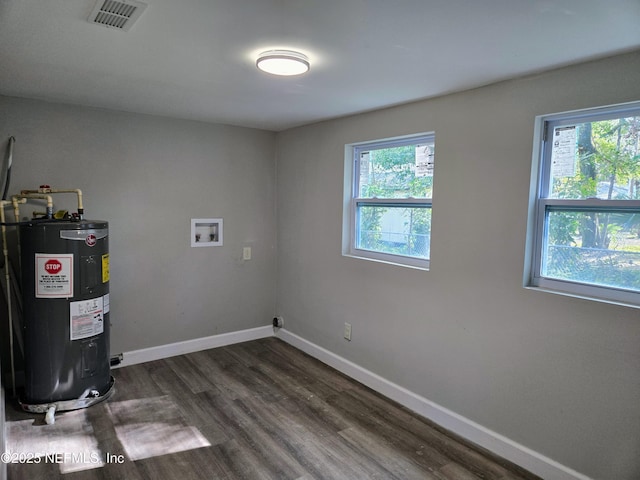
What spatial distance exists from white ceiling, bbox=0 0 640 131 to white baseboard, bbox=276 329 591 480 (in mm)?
2090

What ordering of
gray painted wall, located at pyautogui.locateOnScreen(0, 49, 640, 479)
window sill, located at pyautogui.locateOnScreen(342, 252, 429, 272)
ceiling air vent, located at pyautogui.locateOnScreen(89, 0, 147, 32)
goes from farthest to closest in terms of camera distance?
window sill, located at pyautogui.locateOnScreen(342, 252, 429, 272) < gray painted wall, located at pyautogui.locateOnScreen(0, 49, 640, 479) < ceiling air vent, located at pyautogui.locateOnScreen(89, 0, 147, 32)

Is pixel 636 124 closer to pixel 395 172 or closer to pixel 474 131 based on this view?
pixel 474 131

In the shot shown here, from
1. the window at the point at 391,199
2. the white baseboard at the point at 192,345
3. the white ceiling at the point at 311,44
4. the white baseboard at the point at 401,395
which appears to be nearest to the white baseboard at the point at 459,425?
the white baseboard at the point at 401,395

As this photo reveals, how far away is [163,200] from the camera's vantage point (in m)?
3.62

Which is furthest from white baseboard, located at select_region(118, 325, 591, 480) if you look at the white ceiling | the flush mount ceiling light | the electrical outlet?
the flush mount ceiling light

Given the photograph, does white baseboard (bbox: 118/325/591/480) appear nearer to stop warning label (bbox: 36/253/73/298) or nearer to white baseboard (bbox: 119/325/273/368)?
white baseboard (bbox: 119/325/273/368)

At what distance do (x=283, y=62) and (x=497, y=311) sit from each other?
6.07 ft

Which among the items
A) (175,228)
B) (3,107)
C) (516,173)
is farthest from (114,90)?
(516,173)

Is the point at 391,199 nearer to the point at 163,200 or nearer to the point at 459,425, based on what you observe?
the point at 459,425

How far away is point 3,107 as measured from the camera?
9.55ft

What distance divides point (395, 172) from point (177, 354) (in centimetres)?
262

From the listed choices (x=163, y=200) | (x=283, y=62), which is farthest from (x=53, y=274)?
(x=283, y=62)

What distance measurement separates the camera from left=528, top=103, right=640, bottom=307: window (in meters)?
1.91

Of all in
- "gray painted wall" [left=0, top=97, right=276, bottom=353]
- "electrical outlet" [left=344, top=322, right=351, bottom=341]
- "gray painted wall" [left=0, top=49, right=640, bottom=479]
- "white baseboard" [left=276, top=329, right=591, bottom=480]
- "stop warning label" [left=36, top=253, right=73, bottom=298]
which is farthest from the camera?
"electrical outlet" [left=344, top=322, right=351, bottom=341]
